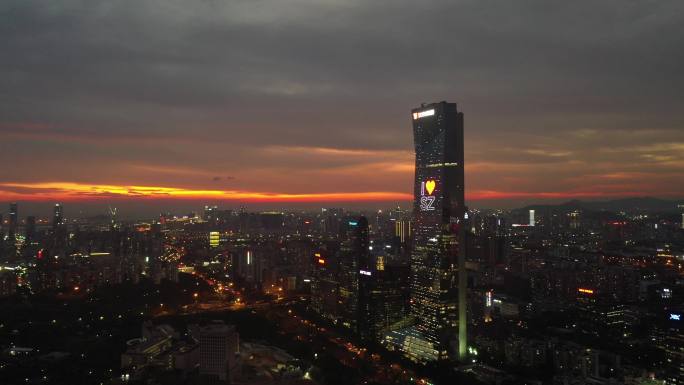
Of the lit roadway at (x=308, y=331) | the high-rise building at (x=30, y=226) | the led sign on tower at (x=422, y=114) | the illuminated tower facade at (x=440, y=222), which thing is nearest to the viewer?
the lit roadway at (x=308, y=331)

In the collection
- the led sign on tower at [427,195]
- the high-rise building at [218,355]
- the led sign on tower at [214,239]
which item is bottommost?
the high-rise building at [218,355]

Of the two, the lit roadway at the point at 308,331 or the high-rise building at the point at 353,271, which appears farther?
the high-rise building at the point at 353,271

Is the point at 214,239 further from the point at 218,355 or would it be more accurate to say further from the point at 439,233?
the point at 218,355

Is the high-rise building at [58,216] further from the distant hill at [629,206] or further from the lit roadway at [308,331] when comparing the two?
the distant hill at [629,206]

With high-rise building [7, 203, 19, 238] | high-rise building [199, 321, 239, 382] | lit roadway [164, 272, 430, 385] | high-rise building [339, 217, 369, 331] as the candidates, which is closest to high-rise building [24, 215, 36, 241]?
high-rise building [7, 203, 19, 238]

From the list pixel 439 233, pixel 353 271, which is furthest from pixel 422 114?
pixel 353 271

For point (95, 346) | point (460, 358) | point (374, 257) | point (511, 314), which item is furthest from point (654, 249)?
point (95, 346)

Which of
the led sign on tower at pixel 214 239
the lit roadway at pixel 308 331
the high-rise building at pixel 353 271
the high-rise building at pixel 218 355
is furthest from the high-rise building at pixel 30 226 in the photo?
the high-rise building at pixel 218 355
